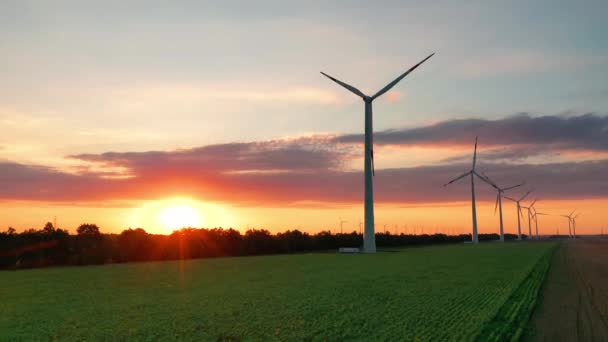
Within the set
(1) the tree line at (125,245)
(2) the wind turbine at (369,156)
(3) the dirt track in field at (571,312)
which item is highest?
(2) the wind turbine at (369,156)

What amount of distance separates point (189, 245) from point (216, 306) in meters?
70.2

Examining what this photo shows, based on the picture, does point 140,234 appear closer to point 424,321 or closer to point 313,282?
point 313,282

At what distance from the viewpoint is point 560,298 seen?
109 feet

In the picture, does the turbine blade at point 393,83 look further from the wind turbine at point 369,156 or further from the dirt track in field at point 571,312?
the dirt track in field at point 571,312

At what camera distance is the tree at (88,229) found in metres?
83.9

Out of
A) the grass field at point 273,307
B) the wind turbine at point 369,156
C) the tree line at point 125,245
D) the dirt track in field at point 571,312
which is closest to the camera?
the dirt track in field at point 571,312

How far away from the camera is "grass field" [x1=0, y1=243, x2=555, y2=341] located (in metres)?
23.2

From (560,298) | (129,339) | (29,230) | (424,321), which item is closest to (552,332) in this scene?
(424,321)

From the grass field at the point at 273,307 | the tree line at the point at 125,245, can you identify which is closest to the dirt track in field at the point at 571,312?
the grass field at the point at 273,307

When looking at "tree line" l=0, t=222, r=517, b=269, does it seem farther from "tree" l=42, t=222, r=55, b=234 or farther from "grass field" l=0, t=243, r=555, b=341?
"grass field" l=0, t=243, r=555, b=341

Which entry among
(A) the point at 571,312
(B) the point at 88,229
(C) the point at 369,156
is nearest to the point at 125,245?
(B) the point at 88,229

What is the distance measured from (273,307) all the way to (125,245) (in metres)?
62.5

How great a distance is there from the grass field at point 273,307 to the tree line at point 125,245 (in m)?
28.2

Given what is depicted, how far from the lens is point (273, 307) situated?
30.0 m
